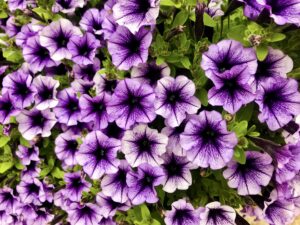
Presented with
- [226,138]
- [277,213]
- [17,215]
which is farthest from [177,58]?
[17,215]

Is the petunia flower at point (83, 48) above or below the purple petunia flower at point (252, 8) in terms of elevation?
below


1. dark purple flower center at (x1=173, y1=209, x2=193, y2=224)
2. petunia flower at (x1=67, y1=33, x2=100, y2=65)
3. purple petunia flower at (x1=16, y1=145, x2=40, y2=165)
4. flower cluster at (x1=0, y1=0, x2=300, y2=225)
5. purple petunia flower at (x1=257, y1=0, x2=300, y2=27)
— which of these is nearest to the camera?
purple petunia flower at (x1=257, y1=0, x2=300, y2=27)

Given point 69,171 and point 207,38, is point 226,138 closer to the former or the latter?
point 207,38

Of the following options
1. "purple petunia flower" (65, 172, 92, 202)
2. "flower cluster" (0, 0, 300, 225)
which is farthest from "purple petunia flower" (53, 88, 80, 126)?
"purple petunia flower" (65, 172, 92, 202)

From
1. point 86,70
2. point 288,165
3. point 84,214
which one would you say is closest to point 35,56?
point 86,70

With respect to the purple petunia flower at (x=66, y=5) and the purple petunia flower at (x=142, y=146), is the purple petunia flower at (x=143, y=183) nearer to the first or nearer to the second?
the purple petunia flower at (x=142, y=146)

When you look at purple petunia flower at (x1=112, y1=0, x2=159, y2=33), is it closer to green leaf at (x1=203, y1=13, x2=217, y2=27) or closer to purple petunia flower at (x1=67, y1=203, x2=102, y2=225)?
green leaf at (x1=203, y1=13, x2=217, y2=27)

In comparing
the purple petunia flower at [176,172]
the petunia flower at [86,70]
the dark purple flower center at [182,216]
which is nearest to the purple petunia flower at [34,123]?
the petunia flower at [86,70]
